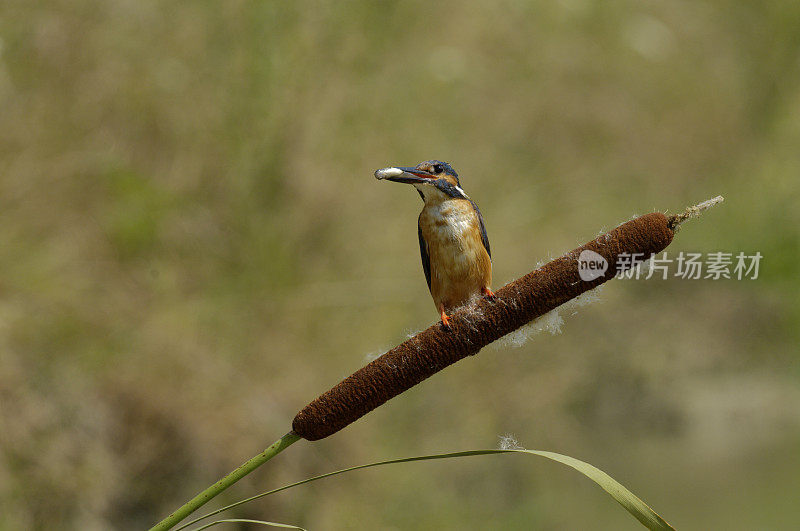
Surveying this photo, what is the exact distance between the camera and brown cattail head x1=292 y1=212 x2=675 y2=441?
2.28 ft

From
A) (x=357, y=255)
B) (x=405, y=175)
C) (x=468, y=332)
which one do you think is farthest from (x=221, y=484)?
(x=357, y=255)

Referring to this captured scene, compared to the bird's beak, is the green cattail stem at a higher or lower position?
lower

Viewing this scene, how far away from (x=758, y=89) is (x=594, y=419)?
2031 mm

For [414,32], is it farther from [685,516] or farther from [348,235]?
[685,516]

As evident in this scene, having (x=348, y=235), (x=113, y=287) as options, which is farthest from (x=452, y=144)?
(x=113, y=287)

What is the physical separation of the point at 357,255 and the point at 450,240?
1943mm

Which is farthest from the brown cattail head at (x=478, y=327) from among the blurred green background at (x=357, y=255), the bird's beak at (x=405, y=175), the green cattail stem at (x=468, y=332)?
the blurred green background at (x=357, y=255)

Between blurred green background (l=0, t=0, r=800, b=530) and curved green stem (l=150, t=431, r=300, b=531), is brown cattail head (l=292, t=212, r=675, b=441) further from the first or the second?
blurred green background (l=0, t=0, r=800, b=530)

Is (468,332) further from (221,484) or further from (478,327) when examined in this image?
(221,484)

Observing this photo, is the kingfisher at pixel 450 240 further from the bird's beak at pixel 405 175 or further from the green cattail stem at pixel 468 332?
the green cattail stem at pixel 468 332

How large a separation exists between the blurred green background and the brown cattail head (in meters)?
1.65

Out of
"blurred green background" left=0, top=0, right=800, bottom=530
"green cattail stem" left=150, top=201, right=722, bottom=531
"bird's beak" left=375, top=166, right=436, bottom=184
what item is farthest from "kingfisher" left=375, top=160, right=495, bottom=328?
"blurred green background" left=0, top=0, right=800, bottom=530

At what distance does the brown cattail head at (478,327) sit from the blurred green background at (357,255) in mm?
1652

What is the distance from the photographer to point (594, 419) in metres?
3.77
